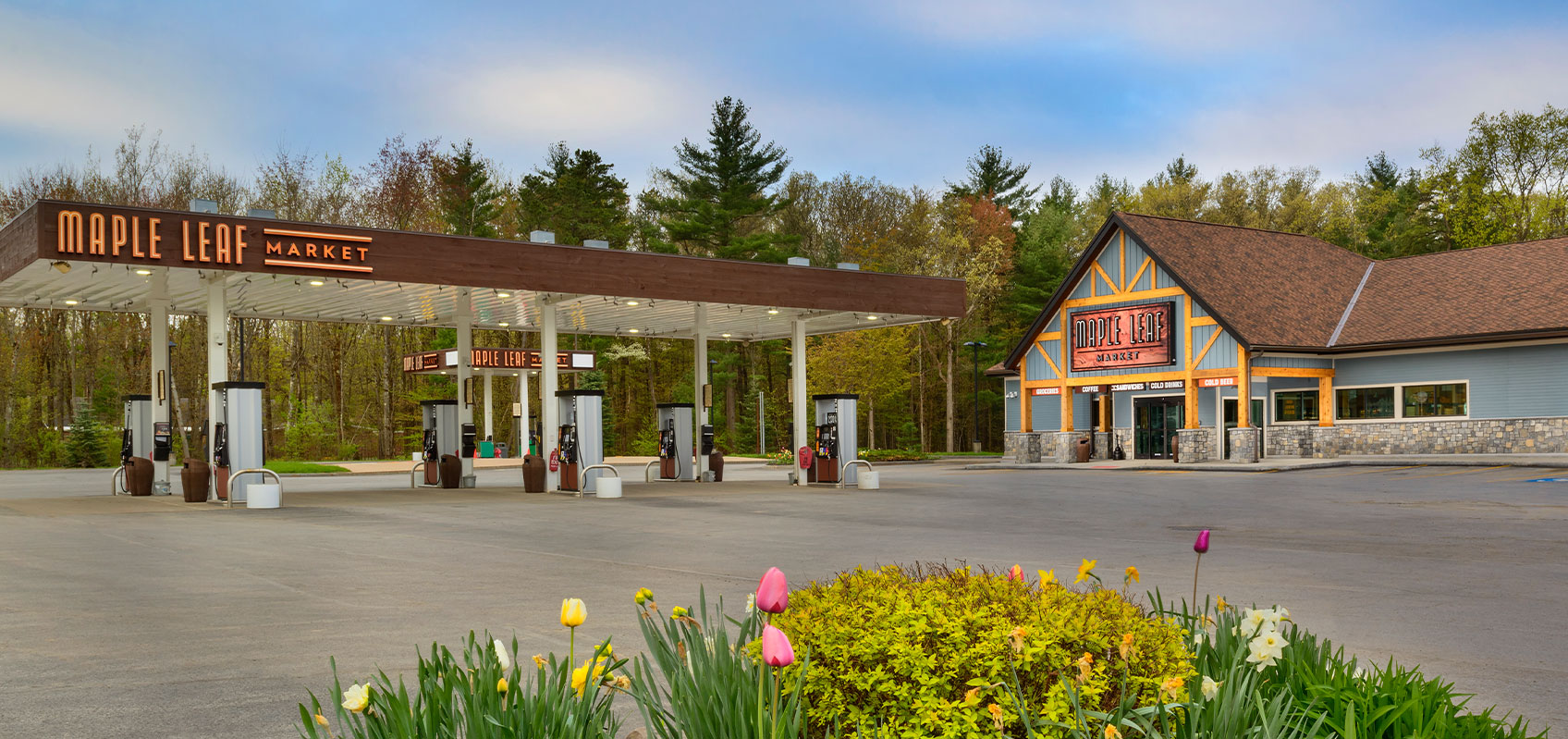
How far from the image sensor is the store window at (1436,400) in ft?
119

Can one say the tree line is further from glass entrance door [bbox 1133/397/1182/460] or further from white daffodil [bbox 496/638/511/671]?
white daffodil [bbox 496/638/511/671]

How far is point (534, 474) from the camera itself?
26281 mm

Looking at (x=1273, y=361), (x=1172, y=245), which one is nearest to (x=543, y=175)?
(x=1172, y=245)

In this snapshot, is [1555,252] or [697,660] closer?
[697,660]

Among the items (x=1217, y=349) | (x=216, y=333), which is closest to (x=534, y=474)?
(x=216, y=333)

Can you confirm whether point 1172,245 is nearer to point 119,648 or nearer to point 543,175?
point 543,175

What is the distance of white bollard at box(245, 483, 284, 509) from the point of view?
66.9 feet

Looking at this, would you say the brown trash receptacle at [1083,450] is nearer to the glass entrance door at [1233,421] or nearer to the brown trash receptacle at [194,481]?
the glass entrance door at [1233,421]

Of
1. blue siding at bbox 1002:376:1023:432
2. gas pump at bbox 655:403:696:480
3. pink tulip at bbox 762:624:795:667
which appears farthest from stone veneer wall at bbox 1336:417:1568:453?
pink tulip at bbox 762:624:795:667

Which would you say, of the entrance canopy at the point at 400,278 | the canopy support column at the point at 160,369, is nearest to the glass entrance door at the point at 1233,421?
the entrance canopy at the point at 400,278

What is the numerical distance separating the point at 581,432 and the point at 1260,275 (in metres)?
28.3

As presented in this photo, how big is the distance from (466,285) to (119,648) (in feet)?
53.9

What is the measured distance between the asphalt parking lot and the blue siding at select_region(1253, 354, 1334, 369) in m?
13.7

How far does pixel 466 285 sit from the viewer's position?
2345cm
